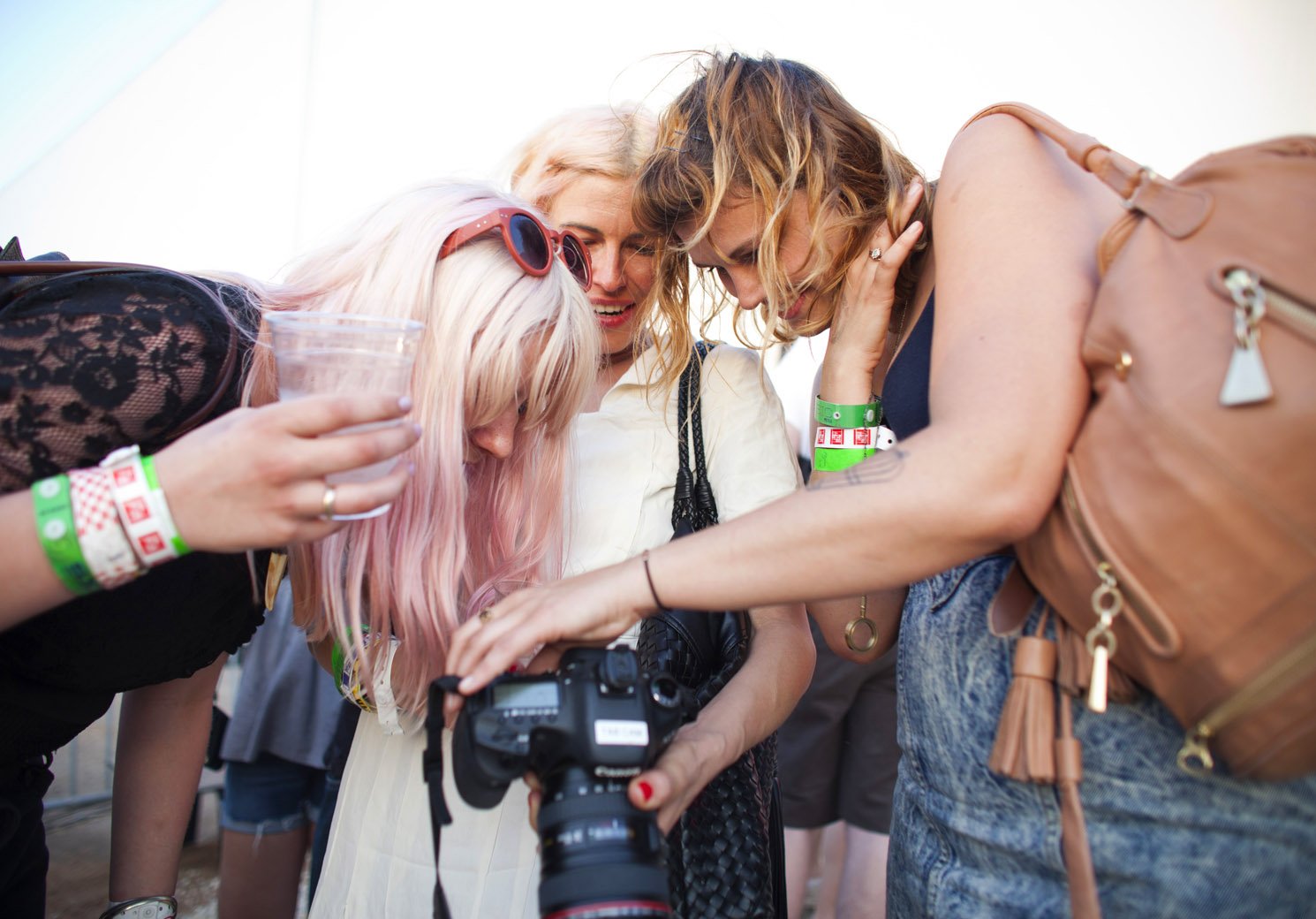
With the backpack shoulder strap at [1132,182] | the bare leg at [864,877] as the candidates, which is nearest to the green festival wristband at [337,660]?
the backpack shoulder strap at [1132,182]

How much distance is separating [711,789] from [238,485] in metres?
0.88

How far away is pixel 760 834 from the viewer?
4.41 ft

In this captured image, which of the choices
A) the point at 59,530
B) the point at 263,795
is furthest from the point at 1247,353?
the point at 263,795

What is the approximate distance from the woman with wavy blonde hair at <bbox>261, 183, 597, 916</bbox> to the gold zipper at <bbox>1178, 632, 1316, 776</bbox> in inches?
39.0

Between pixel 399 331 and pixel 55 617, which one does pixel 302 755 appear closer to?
pixel 55 617

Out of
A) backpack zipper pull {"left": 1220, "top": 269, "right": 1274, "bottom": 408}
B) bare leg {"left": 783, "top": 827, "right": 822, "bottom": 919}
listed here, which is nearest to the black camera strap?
backpack zipper pull {"left": 1220, "top": 269, "right": 1274, "bottom": 408}

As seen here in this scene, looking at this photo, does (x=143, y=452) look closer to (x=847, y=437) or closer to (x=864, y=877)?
(x=847, y=437)

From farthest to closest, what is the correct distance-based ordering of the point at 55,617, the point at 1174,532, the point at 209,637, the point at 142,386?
the point at 209,637
the point at 55,617
the point at 142,386
the point at 1174,532

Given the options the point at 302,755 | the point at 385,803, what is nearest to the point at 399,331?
the point at 385,803

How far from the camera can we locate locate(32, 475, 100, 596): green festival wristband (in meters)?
0.86

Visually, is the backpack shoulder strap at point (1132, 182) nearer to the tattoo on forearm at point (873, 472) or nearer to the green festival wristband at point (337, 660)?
the tattoo on forearm at point (873, 472)

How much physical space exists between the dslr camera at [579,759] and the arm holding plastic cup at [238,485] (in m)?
0.32

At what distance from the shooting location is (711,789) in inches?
53.6

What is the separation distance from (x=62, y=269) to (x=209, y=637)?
590mm
